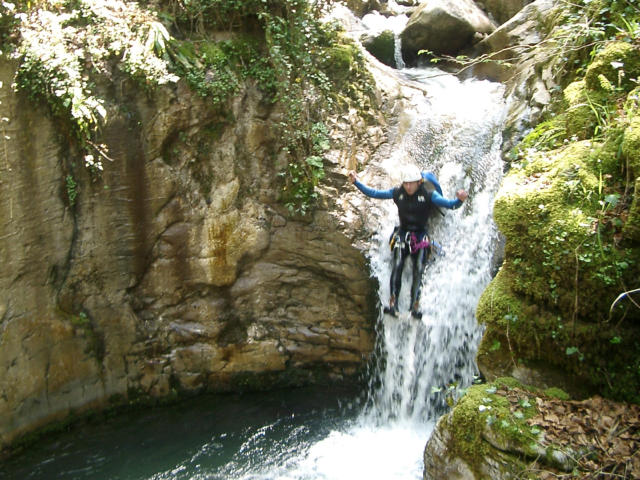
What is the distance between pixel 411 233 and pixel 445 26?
5806mm

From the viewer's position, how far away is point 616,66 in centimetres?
448

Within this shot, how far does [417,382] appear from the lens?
6.64 meters

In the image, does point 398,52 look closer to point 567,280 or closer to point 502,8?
point 502,8

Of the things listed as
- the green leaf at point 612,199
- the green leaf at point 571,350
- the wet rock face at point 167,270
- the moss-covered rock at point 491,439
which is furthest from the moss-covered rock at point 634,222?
the wet rock face at point 167,270

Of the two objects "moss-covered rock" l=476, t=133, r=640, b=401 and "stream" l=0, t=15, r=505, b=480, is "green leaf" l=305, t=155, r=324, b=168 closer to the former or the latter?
"stream" l=0, t=15, r=505, b=480

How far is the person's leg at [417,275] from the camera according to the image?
6.40m

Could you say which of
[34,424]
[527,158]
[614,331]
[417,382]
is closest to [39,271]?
[34,424]

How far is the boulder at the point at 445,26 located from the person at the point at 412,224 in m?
5.02

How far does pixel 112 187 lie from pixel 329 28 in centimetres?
400

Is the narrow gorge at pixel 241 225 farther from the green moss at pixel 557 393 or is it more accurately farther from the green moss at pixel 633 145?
the green moss at pixel 557 393

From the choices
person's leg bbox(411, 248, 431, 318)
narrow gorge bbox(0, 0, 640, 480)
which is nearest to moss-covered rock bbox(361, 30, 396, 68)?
narrow gorge bbox(0, 0, 640, 480)

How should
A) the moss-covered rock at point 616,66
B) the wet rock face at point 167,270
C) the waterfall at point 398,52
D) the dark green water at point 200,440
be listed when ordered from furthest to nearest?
1. the waterfall at point 398,52
2. the wet rock face at point 167,270
3. the dark green water at point 200,440
4. the moss-covered rock at point 616,66

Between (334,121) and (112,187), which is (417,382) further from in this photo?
(112,187)

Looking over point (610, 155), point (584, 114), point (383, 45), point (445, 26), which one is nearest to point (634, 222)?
point (610, 155)
